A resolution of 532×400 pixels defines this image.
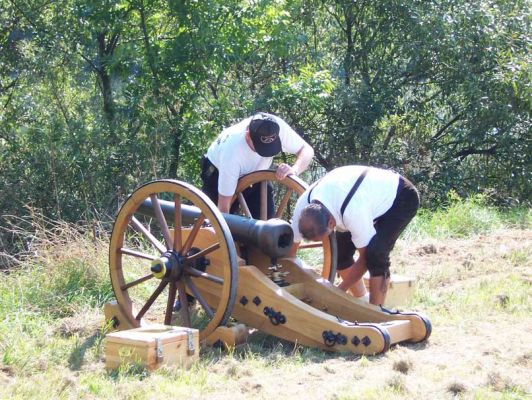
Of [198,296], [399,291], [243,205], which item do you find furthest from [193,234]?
[399,291]

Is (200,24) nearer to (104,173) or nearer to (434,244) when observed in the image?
(104,173)

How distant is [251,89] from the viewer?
532 inches

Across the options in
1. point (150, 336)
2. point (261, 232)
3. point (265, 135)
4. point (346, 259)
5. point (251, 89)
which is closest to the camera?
point (150, 336)

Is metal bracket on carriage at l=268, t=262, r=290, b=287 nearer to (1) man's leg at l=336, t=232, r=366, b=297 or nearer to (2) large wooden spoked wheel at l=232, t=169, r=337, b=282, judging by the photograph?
(2) large wooden spoked wheel at l=232, t=169, r=337, b=282

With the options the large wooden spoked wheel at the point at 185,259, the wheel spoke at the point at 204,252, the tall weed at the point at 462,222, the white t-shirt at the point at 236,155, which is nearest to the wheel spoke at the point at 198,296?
the large wooden spoked wheel at the point at 185,259

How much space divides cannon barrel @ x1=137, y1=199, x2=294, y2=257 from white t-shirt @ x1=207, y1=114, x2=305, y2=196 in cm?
45

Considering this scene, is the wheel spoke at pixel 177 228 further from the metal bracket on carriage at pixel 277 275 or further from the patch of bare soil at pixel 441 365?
the patch of bare soil at pixel 441 365

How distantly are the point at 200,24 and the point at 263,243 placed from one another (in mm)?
5888

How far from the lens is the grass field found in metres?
4.36

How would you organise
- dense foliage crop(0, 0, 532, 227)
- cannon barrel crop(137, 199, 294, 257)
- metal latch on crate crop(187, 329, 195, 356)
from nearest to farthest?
metal latch on crate crop(187, 329, 195, 356)
cannon barrel crop(137, 199, 294, 257)
dense foliage crop(0, 0, 532, 227)

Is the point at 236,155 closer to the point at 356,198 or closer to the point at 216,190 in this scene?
the point at 216,190

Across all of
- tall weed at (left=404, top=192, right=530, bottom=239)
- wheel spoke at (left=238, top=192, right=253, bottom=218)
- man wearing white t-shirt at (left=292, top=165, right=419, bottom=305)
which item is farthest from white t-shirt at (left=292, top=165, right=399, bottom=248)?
tall weed at (left=404, top=192, right=530, bottom=239)

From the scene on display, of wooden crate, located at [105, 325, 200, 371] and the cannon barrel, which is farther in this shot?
the cannon barrel

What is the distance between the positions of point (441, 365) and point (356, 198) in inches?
49.5
